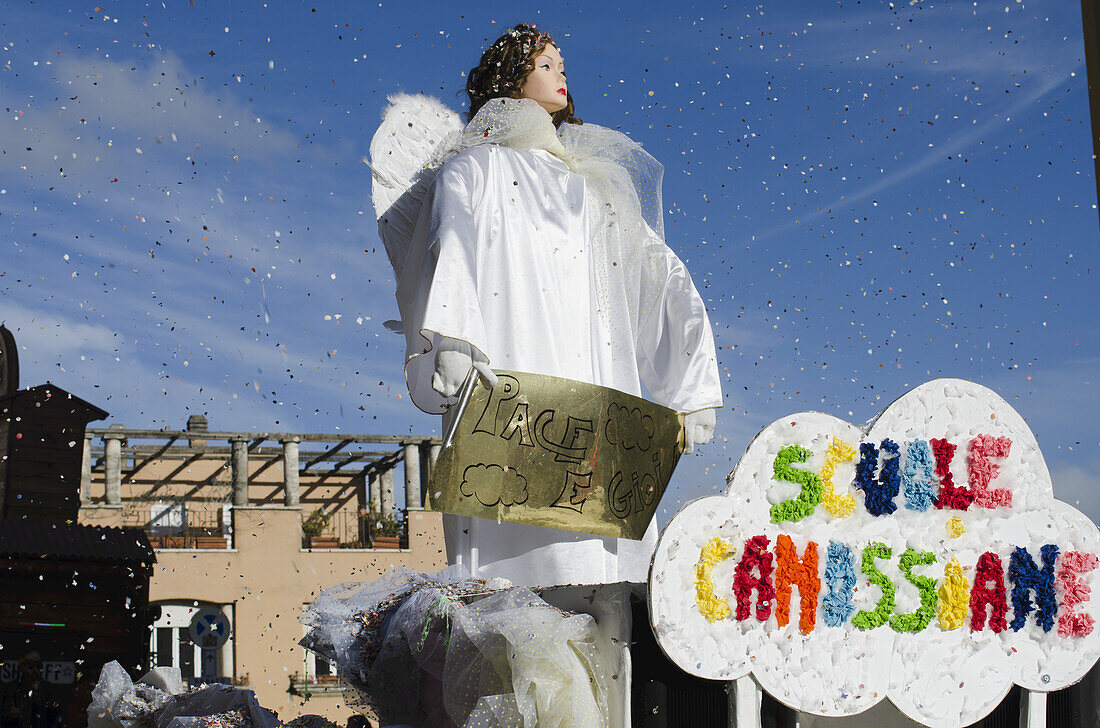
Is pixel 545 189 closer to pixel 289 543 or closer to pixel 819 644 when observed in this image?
pixel 819 644

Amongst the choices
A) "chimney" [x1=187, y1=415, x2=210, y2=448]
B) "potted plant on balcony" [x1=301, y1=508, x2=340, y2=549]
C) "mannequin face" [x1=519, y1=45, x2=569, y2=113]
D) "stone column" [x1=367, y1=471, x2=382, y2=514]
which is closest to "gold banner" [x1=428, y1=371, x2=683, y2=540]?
"mannequin face" [x1=519, y1=45, x2=569, y2=113]

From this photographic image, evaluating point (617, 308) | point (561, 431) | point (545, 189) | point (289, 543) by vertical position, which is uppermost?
point (545, 189)

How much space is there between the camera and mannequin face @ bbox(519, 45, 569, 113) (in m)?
3.20

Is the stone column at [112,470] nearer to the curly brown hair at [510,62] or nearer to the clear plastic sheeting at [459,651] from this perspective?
the curly brown hair at [510,62]

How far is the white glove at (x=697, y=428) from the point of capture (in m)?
2.95

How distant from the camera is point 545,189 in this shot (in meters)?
3.04

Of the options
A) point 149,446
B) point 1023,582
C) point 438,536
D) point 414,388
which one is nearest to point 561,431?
point 414,388

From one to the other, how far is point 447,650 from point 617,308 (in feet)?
3.96

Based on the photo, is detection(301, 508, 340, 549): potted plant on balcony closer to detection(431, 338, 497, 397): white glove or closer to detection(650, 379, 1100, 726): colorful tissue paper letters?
detection(431, 338, 497, 397): white glove

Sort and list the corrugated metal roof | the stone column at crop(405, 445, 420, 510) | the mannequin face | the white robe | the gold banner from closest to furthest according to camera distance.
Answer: the gold banner < the white robe < the mannequin face < the corrugated metal roof < the stone column at crop(405, 445, 420, 510)

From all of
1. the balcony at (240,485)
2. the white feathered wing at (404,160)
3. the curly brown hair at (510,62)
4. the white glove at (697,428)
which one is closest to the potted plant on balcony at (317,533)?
the balcony at (240,485)

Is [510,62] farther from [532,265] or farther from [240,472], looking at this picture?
[240,472]

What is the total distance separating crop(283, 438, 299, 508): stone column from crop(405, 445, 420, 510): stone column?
77.2 inches

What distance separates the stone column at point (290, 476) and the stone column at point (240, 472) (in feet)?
2.28
